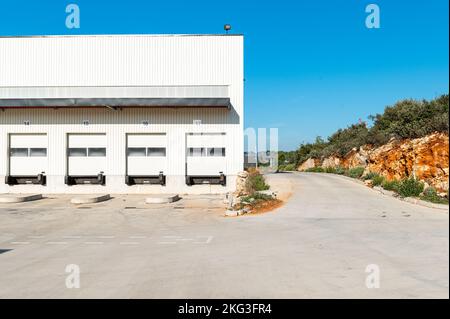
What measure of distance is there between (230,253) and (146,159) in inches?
684

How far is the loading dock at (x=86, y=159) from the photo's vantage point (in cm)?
2461

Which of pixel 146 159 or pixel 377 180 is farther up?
pixel 146 159

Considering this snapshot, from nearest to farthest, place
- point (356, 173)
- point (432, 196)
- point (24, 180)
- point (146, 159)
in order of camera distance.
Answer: point (432, 196) → point (146, 159) → point (24, 180) → point (356, 173)

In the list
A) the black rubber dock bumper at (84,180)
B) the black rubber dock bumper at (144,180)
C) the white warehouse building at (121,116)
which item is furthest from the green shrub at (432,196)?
the black rubber dock bumper at (84,180)

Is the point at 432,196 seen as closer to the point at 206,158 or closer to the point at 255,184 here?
the point at 255,184

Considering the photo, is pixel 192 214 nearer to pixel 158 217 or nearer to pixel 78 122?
pixel 158 217

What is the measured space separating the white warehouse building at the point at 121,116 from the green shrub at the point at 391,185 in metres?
9.38

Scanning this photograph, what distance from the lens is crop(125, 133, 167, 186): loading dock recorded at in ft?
80.3

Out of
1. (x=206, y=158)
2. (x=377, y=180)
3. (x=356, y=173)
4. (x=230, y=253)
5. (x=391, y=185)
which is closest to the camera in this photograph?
(x=230, y=253)

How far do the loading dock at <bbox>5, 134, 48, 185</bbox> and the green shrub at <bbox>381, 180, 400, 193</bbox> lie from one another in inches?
910

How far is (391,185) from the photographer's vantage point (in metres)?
19.6

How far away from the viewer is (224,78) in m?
24.5

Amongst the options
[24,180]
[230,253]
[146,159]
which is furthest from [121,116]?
[230,253]

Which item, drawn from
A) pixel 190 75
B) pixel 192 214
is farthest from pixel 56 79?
pixel 192 214
